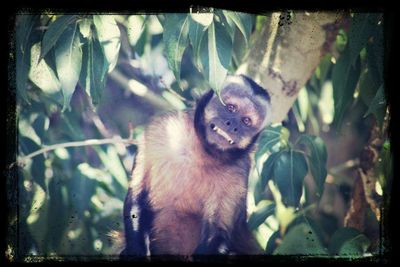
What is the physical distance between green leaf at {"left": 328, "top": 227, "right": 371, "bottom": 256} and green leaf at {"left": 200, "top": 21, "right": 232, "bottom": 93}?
0.66 metres

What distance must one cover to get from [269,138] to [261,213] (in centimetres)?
27

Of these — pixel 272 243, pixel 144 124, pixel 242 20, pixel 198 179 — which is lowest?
pixel 272 243

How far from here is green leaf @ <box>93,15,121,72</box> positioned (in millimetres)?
1485

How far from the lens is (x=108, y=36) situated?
4.90ft

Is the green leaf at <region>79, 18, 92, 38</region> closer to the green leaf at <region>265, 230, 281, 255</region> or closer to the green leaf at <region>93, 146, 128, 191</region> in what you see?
the green leaf at <region>93, 146, 128, 191</region>

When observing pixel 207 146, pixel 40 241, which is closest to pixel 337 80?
pixel 207 146

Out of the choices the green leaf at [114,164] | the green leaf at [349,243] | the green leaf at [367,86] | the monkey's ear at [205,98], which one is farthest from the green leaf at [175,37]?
the green leaf at [349,243]

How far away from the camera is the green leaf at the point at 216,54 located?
146cm

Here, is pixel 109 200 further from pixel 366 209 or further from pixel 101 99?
pixel 366 209

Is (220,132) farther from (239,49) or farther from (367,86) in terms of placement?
(367,86)

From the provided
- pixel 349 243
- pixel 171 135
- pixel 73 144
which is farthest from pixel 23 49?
pixel 349 243

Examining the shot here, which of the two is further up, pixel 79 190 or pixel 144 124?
pixel 144 124

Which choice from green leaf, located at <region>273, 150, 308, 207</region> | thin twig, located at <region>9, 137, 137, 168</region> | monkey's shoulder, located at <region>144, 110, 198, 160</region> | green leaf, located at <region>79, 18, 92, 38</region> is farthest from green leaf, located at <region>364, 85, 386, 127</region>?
green leaf, located at <region>79, 18, 92, 38</region>

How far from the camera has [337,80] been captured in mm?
1532
